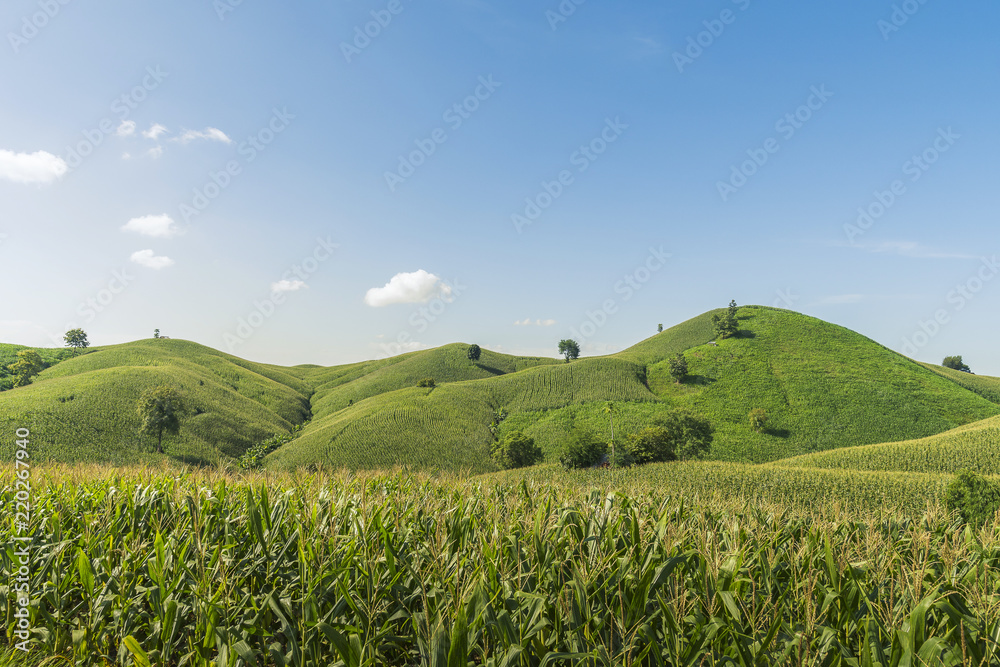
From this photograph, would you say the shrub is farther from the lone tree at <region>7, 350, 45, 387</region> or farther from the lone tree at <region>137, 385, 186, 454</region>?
the lone tree at <region>7, 350, 45, 387</region>

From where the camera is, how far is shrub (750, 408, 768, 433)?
198 feet

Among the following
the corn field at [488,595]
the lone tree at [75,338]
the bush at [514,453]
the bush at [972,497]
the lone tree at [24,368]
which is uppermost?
the lone tree at [75,338]

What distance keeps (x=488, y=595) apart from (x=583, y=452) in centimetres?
3717

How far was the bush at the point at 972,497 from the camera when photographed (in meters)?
17.0

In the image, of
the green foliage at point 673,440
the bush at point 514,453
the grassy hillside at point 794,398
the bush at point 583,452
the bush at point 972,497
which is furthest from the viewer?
the grassy hillside at point 794,398

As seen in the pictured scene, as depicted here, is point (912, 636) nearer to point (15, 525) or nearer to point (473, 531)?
point (473, 531)

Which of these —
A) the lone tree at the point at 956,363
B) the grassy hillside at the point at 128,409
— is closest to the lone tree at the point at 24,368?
the grassy hillside at the point at 128,409

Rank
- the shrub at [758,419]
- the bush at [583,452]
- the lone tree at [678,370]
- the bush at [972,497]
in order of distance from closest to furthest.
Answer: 1. the bush at [972,497]
2. the bush at [583,452]
3. the shrub at [758,419]
4. the lone tree at [678,370]

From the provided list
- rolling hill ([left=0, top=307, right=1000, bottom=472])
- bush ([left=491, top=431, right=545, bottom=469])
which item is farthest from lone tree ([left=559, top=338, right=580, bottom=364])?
bush ([left=491, top=431, right=545, bottom=469])

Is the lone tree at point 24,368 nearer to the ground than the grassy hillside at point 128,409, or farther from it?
farther from it

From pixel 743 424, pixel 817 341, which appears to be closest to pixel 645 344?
pixel 817 341

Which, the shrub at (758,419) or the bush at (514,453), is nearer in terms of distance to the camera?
the bush at (514,453)

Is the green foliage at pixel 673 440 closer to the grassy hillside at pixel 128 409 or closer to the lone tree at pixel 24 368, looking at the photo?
the grassy hillside at pixel 128 409

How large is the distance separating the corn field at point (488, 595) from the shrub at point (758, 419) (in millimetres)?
63048
